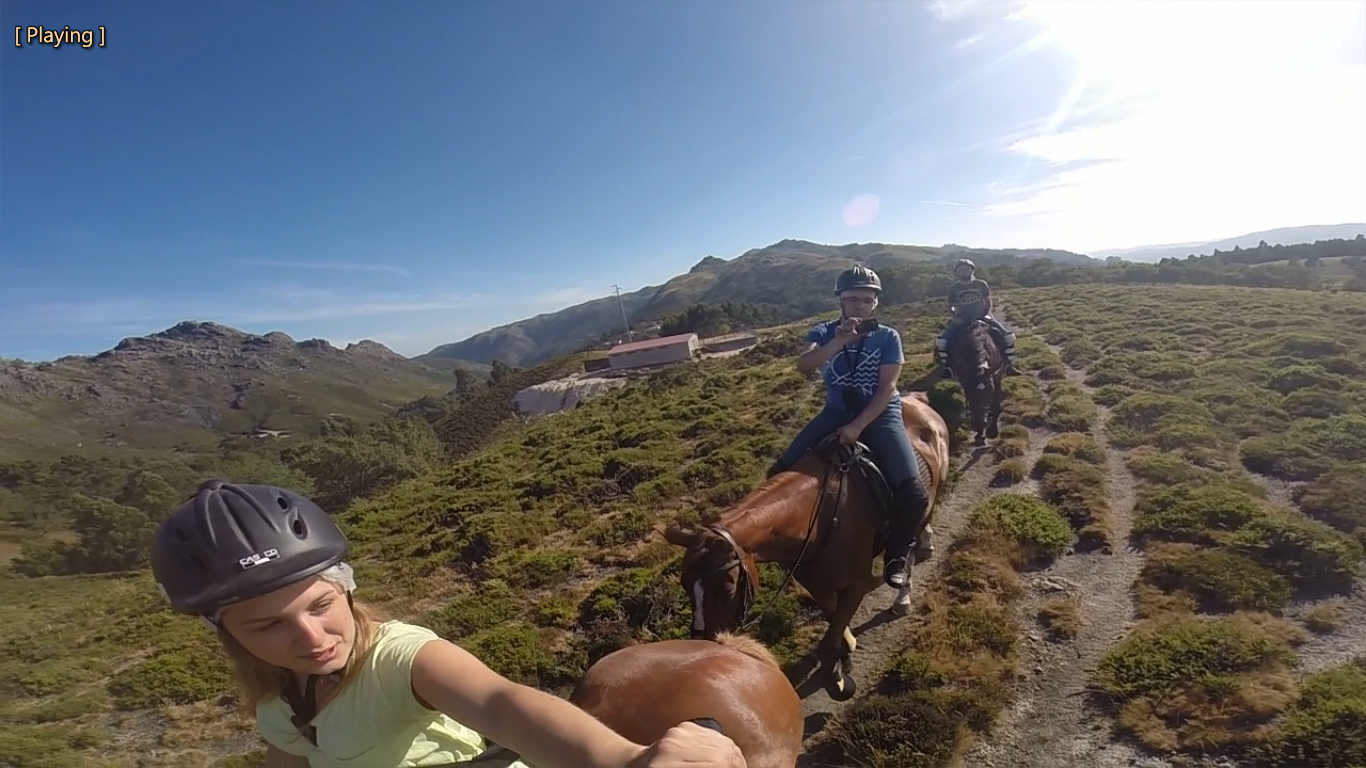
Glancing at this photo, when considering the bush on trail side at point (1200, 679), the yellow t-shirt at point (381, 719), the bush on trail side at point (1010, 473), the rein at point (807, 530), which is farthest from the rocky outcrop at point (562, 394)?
the yellow t-shirt at point (381, 719)

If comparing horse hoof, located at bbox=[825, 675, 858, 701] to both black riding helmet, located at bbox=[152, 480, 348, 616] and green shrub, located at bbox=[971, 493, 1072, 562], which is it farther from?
black riding helmet, located at bbox=[152, 480, 348, 616]

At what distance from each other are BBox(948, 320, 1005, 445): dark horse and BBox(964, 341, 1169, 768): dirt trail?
3.61 meters

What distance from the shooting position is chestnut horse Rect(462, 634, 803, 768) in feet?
10.5

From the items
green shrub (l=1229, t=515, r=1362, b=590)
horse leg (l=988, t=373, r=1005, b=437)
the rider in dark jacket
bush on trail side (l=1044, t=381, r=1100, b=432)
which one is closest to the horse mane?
the rider in dark jacket

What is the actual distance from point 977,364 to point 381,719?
1162 cm

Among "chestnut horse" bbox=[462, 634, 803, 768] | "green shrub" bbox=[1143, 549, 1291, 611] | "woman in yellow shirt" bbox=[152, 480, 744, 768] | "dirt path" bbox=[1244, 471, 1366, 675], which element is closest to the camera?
"woman in yellow shirt" bbox=[152, 480, 744, 768]

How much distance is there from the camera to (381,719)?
6.43ft

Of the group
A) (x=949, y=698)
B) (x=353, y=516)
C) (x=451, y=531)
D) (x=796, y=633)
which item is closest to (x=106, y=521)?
(x=353, y=516)

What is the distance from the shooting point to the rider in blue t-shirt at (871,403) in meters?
5.88

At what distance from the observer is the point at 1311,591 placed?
640 centimetres

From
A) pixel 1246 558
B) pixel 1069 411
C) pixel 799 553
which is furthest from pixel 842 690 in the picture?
pixel 1069 411

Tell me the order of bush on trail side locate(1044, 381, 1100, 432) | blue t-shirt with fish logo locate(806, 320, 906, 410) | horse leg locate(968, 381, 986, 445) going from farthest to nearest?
bush on trail side locate(1044, 381, 1100, 432) → horse leg locate(968, 381, 986, 445) → blue t-shirt with fish logo locate(806, 320, 906, 410)

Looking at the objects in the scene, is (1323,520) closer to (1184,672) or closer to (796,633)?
(1184,672)

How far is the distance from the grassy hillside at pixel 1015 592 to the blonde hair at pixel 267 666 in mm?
→ 4472
